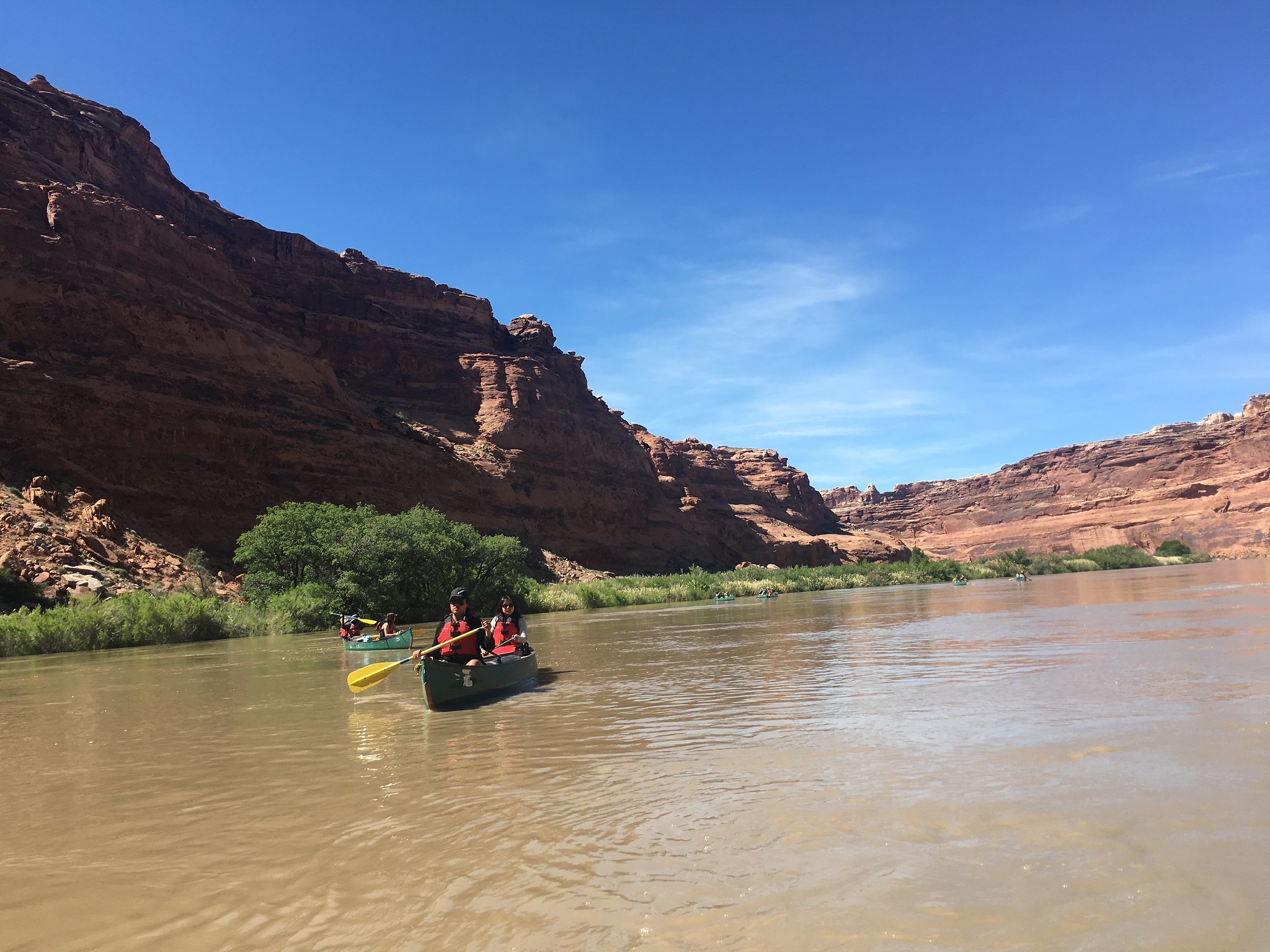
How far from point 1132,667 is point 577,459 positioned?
65929mm

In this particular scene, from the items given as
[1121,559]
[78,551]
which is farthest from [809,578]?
[78,551]

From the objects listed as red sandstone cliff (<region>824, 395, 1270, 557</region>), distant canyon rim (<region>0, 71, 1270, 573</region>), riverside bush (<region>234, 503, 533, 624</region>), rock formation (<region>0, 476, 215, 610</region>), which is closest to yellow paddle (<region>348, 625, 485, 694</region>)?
riverside bush (<region>234, 503, 533, 624</region>)

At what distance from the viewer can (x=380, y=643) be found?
18531 mm

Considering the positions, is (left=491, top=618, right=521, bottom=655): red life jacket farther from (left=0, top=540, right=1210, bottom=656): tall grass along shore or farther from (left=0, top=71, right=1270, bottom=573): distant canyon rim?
(left=0, top=71, right=1270, bottom=573): distant canyon rim

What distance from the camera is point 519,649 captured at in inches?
535

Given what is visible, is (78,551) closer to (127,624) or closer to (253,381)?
(127,624)

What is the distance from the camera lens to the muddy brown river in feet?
12.5

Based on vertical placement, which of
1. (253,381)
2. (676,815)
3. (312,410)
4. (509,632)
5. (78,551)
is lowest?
(676,815)

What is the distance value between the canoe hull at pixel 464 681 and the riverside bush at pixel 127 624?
57.0 feet

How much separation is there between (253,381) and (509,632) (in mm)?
43694

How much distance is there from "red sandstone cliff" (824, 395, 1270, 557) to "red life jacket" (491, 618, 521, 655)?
359 feet

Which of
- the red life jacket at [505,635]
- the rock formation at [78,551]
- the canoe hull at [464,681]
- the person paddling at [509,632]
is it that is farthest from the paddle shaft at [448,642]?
the rock formation at [78,551]

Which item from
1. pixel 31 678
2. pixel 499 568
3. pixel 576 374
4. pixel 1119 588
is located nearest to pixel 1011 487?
pixel 576 374

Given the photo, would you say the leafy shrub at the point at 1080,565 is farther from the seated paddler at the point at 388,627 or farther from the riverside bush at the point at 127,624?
the seated paddler at the point at 388,627
